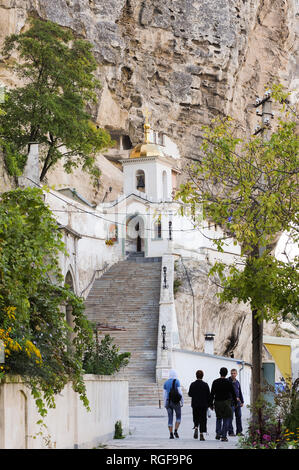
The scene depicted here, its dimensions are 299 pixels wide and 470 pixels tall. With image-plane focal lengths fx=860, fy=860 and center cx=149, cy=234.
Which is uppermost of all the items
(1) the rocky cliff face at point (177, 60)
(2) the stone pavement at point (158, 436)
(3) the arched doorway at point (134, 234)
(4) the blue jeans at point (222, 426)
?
(1) the rocky cliff face at point (177, 60)

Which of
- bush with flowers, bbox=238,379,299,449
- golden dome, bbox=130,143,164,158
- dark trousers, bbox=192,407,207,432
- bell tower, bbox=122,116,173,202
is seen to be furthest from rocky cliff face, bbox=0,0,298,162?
bush with flowers, bbox=238,379,299,449

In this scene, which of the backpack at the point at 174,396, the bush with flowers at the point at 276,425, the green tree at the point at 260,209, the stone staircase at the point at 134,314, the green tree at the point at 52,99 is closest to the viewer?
the bush with flowers at the point at 276,425

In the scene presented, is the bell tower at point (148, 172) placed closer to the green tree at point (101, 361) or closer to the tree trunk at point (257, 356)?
the green tree at point (101, 361)

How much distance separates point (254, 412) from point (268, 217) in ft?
10.3

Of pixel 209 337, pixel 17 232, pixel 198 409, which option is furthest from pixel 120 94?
pixel 17 232

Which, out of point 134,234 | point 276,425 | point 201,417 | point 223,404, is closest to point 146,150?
point 134,234

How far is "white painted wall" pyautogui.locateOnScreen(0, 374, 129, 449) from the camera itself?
32.1 ft

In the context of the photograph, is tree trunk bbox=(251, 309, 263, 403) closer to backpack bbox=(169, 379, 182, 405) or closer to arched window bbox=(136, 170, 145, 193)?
backpack bbox=(169, 379, 182, 405)

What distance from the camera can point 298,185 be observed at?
14250mm

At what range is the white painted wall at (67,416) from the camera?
978 centimetres

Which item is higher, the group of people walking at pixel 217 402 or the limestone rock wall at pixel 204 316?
the limestone rock wall at pixel 204 316

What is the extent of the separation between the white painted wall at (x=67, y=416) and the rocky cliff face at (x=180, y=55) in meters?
33.8

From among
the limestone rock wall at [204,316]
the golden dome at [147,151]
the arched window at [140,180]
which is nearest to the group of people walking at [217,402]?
the limestone rock wall at [204,316]
